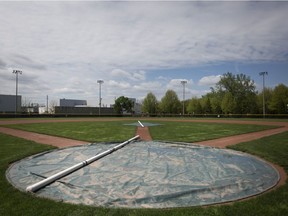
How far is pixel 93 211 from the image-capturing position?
4.05 m

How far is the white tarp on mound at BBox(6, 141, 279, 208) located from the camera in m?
4.67

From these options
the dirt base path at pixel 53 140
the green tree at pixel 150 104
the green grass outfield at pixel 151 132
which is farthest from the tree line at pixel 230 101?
the dirt base path at pixel 53 140

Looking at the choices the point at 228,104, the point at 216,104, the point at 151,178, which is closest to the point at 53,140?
the point at 151,178

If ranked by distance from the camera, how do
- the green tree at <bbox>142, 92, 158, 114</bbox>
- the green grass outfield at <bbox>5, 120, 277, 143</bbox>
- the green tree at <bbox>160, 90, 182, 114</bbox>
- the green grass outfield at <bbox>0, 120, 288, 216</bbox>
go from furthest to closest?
the green tree at <bbox>142, 92, 158, 114</bbox> → the green tree at <bbox>160, 90, 182, 114</bbox> → the green grass outfield at <bbox>5, 120, 277, 143</bbox> → the green grass outfield at <bbox>0, 120, 288, 216</bbox>

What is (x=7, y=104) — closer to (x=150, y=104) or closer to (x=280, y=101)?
(x=150, y=104)

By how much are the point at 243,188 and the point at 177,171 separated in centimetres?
178

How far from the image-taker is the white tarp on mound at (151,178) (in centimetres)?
467

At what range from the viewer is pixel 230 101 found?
6116 centimetres

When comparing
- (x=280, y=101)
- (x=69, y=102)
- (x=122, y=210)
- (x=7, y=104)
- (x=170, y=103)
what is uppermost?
(x=69, y=102)

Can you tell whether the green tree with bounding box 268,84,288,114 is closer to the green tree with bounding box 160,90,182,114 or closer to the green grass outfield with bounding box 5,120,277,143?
the green tree with bounding box 160,90,182,114

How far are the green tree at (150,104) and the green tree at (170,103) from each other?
3.85m

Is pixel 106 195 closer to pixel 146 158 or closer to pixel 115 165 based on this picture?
pixel 115 165

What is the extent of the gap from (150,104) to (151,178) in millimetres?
73762

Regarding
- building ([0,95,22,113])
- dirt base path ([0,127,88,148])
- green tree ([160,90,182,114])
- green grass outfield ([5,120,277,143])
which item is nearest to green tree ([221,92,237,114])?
green tree ([160,90,182,114])
